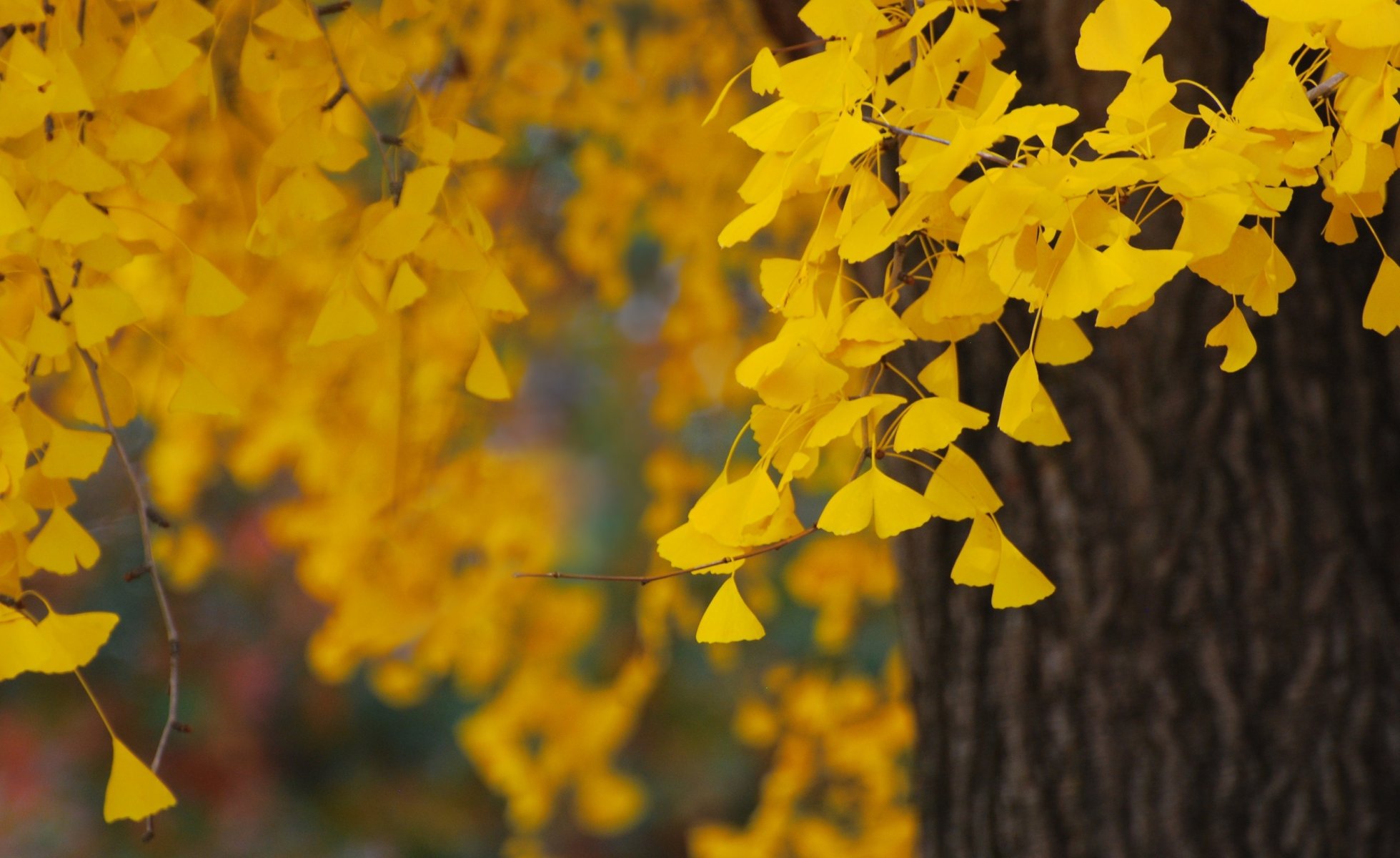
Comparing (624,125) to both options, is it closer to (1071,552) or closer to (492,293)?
(1071,552)

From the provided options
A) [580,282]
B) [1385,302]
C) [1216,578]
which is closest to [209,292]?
[1385,302]

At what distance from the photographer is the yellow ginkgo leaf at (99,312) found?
63 centimetres

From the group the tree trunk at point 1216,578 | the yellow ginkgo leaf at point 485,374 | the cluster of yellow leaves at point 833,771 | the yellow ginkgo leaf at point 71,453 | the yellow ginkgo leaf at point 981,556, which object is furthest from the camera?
the cluster of yellow leaves at point 833,771

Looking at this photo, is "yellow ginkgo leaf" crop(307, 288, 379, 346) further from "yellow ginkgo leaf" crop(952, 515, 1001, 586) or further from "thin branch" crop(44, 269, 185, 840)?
"yellow ginkgo leaf" crop(952, 515, 1001, 586)

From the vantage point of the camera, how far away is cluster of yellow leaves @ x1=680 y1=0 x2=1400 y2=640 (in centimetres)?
46

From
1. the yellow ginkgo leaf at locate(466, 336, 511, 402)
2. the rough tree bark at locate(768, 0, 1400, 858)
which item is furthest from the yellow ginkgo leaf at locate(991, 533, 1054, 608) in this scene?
the rough tree bark at locate(768, 0, 1400, 858)

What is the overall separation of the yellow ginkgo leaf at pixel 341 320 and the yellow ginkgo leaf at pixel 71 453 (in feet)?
0.40

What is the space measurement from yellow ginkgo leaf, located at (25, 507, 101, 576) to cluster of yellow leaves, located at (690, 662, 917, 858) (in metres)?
1.52

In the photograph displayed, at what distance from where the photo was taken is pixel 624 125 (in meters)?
1.80

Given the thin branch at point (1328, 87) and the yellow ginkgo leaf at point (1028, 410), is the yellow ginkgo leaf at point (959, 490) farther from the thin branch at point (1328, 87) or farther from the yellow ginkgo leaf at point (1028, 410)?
the thin branch at point (1328, 87)

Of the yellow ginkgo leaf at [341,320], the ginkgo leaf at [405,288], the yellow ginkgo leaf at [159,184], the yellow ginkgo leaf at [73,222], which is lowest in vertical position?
the yellow ginkgo leaf at [341,320]

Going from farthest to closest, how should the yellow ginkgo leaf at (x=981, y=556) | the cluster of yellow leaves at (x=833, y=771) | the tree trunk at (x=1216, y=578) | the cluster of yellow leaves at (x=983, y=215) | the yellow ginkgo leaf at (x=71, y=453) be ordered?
the cluster of yellow leaves at (x=833, y=771) → the tree trunk at (x=1216, y=578) → the yellow ginkgo leaf at (x=71, y=453) → the yellow ginkgo leaf at (x=981, y=556) → the cluster of yellow leaves at (x=983, y=215)

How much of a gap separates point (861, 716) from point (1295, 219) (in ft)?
4.35

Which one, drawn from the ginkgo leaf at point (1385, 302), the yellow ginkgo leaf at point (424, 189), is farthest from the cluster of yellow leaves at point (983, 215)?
the yellow ginkgo leaf at point (424, 189)
